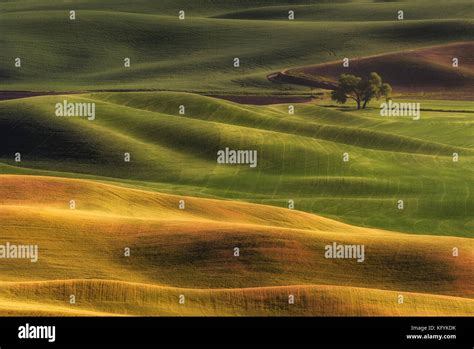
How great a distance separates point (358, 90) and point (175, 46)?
45.5 meters

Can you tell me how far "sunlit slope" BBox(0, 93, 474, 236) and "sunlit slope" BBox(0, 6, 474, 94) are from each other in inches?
1166

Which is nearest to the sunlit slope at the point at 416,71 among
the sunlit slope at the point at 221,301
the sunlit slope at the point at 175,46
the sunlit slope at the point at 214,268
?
the sunlit slope at the point at 175,46

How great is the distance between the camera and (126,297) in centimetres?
3356

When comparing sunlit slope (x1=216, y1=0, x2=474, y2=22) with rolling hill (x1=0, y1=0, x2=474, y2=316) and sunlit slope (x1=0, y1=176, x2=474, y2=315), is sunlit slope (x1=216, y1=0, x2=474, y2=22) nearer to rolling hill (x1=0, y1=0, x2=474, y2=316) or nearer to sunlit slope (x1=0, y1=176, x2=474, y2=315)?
rolling hill (x1=0, y1=0, x2=474, y2=316)

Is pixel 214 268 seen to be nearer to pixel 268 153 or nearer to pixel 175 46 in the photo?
pixel 268 153

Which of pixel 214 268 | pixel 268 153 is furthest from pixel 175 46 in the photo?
pixel 214 268

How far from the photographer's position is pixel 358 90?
10869cm

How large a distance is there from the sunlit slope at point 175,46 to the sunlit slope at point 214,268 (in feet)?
255

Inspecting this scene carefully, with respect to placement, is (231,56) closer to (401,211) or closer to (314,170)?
(314,170)

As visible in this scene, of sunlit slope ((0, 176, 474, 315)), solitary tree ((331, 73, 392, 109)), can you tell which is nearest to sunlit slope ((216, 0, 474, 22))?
solitary tree ((331, 73, 392, 109))

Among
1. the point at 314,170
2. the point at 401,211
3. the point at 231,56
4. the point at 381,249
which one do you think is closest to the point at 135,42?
the point at 231,56

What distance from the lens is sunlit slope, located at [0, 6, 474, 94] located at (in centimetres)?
12838
